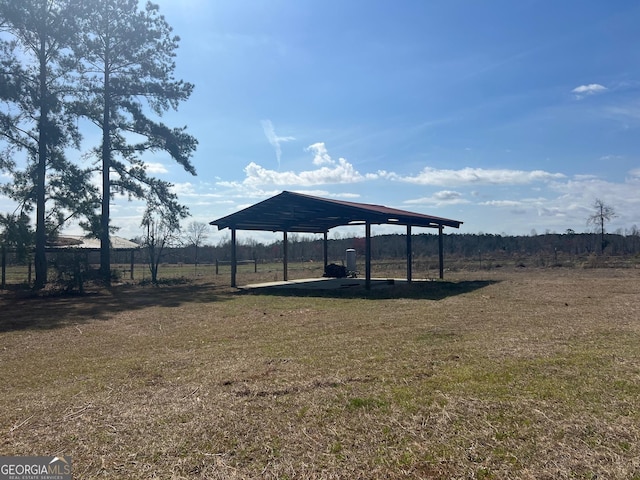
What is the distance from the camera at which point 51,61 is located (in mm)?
17859

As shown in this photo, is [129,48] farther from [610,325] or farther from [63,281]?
[610,325]

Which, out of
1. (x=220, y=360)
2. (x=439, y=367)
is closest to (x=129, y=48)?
(x=220, y=360)

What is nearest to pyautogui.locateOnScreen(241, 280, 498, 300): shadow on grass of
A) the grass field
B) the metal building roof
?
the metal building roof

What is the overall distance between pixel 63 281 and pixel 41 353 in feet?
33.4

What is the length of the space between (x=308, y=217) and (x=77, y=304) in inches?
402

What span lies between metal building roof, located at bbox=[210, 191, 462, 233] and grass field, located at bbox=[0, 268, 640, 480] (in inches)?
311

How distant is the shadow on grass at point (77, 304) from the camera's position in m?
9.91

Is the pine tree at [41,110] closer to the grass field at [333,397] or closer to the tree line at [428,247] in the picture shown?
the grass field at [333,397]

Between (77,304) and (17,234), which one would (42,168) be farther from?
(77,304)

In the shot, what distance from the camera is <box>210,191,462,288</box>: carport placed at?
53.6 ft

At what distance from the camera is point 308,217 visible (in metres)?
20.6

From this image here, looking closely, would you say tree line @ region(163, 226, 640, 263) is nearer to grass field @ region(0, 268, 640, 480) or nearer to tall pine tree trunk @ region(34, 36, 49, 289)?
tall pine tree trunk @ region(34, 36, 49, 289)

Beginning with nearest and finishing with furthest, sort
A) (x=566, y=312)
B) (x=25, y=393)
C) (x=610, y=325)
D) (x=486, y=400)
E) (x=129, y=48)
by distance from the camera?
(x=486, y=400) < (x=25, y=393) < (x=610, y=325) < (x=566, y=312) < (x=129, y=48)

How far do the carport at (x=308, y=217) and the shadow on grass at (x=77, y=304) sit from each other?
2980 millimetres
